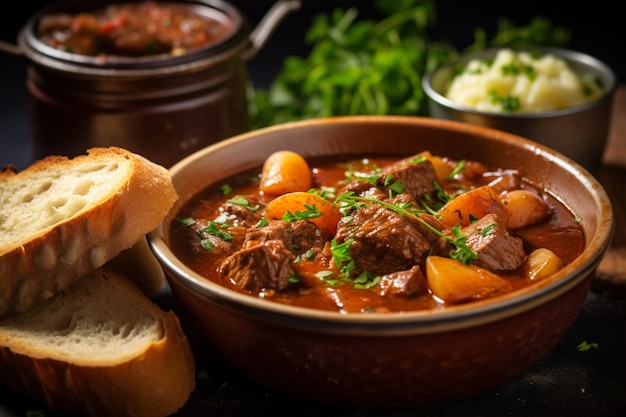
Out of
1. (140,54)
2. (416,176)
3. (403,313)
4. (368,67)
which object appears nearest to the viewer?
(403,313)

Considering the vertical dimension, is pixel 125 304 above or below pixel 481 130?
below

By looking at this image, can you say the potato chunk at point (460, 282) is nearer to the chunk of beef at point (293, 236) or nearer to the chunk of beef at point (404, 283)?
the chunk of beef at point (404, 283)

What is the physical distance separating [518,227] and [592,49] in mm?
4194

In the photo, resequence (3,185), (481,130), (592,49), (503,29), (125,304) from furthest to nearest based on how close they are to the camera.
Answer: (592,49) → (503,29) → (481,130) → (3,185) → (125,304)

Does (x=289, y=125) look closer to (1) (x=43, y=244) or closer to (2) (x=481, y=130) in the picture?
(2) (x=481, y=130)

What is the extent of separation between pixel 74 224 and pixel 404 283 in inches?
48.3

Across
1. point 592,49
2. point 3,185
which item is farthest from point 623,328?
point 592,49

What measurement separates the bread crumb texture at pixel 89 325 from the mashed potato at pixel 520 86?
8.04 feet

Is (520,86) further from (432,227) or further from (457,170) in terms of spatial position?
(432,227)

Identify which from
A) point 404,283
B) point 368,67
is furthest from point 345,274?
point 368,67

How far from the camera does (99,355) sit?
10.1ft

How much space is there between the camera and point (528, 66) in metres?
5.21

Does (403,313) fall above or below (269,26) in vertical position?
above

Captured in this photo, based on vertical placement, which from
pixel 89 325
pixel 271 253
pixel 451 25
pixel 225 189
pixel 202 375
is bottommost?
pixel 451 25
